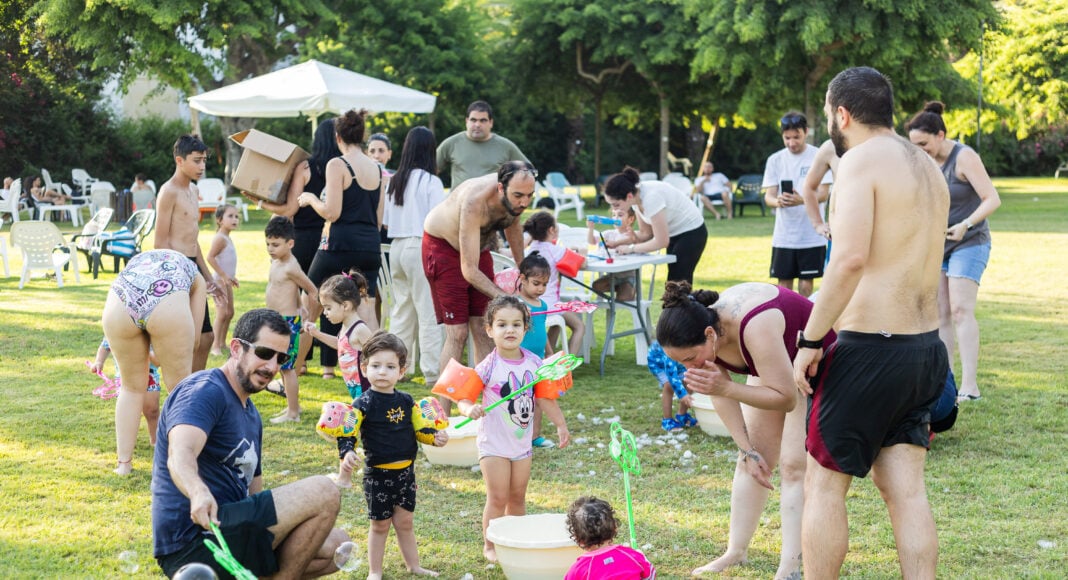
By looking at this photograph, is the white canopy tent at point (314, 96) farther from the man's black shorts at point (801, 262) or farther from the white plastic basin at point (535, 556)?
the white plastic basin at point (535, 556)

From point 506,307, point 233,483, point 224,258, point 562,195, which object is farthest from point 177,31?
point 233,483

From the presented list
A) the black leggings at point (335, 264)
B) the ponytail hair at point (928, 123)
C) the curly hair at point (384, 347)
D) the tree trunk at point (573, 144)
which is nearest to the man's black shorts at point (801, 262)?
the ponytail hair at point (928, 123)

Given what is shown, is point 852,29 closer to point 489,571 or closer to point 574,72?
point 574,72

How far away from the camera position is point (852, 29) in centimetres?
2105

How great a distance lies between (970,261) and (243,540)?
15.3ft

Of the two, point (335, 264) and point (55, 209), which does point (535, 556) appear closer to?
point (335, 264)

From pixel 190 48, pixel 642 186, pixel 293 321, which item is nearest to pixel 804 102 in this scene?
pixel 190 48

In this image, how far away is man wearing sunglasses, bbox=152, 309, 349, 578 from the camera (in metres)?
3.15

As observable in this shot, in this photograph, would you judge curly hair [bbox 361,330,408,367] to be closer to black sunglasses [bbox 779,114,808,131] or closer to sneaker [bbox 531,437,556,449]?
sneaker [bbox 531,437,556,449]

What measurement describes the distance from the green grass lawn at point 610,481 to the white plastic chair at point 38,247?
443 centimetres

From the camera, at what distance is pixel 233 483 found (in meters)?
3.39

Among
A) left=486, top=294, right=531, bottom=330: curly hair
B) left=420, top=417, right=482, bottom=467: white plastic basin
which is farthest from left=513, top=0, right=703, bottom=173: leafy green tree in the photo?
left=486, top=294, right=531, bottom=330: curly hair

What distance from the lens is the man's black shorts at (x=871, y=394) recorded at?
3.12 metres

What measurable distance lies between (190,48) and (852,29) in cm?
1493
